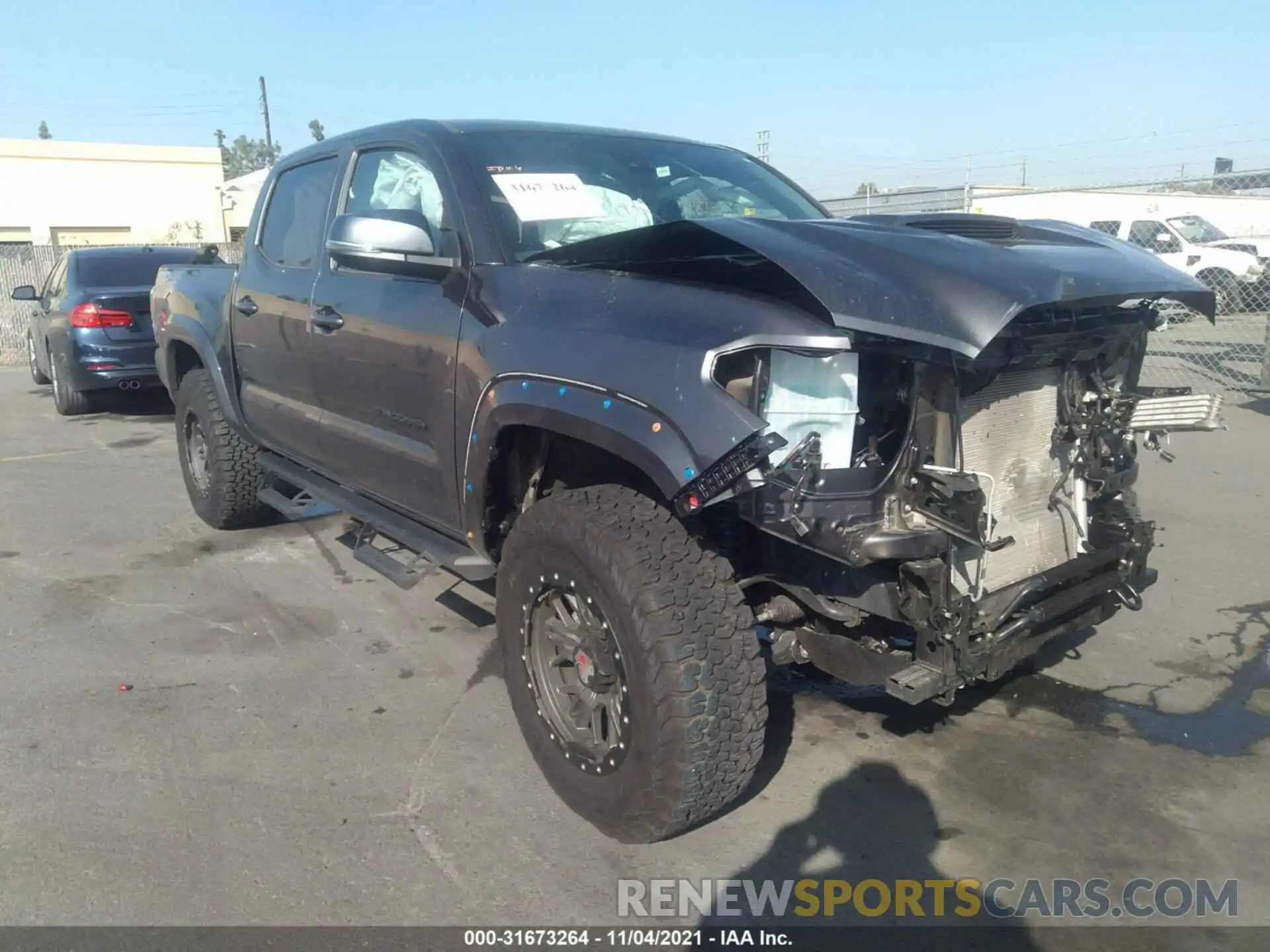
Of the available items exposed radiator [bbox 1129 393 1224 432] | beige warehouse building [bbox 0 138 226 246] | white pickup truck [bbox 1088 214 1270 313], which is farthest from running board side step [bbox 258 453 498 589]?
beige warehouse building [bbox 0 138 226 246]

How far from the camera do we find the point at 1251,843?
2904 mm

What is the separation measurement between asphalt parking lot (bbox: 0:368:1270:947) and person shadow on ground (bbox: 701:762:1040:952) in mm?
12

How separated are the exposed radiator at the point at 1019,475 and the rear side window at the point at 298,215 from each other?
287cm

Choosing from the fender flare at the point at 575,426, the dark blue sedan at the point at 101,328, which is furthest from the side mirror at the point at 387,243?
the dark blue sedan at the point at 101,328

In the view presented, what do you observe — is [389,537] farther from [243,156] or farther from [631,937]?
[243,156]

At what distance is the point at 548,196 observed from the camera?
139 inches

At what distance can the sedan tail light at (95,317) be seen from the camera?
31.1 ft

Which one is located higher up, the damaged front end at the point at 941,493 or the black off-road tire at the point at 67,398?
the damaged front end at the point at 941,493

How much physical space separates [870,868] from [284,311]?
10.8 feet

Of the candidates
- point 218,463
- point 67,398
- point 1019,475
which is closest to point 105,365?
point 67,398

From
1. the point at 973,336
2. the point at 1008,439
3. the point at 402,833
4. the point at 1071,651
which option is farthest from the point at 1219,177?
the point at 402,833

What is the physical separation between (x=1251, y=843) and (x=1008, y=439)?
1.35 m

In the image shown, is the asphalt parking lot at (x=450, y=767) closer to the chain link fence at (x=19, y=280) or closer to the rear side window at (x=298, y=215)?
the rear side window at (x=298, y=215)

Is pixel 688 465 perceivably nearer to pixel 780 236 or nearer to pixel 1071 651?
pixel 780 236
